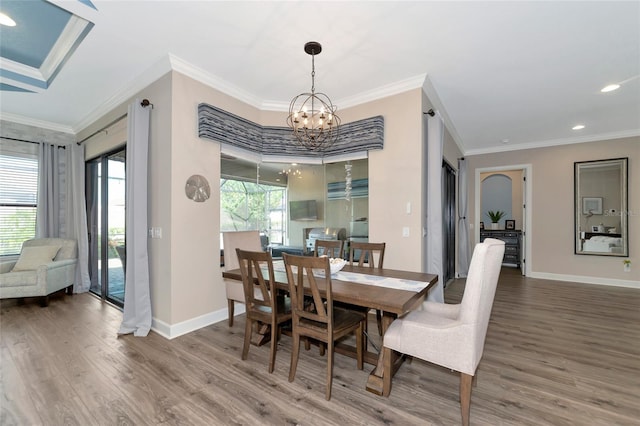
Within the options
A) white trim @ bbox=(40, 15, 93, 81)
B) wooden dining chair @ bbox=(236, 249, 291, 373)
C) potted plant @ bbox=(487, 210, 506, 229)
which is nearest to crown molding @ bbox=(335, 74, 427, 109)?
wooden dining chair @ bbox=(236, 249, 291, 373)

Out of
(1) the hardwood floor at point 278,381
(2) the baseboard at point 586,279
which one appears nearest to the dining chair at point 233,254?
(1) the hardwood floor at point 278,381

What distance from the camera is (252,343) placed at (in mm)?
2758

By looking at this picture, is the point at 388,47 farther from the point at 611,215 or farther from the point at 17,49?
the point at 611,215

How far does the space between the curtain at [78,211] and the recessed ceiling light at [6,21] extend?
8.45 feet

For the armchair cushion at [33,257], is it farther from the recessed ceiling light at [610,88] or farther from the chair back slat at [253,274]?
the recessed ceiling light at [610,88]

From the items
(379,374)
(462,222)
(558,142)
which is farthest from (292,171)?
(558,142)

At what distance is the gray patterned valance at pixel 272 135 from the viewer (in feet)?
10.4

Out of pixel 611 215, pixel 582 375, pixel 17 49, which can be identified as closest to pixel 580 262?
pixel 611 215

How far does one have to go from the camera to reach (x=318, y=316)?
196cm

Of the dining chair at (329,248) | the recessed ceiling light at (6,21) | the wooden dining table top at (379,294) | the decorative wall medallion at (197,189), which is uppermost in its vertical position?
the recessed ceiling light at (6,21)

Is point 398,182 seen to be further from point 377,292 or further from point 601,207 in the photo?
point 601,207

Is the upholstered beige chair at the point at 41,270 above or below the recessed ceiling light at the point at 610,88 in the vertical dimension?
below

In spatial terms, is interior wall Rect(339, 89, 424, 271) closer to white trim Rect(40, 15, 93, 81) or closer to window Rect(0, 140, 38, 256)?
white trim Rect(40, 15, 93, 81)

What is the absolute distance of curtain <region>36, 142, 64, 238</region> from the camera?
4.53m
